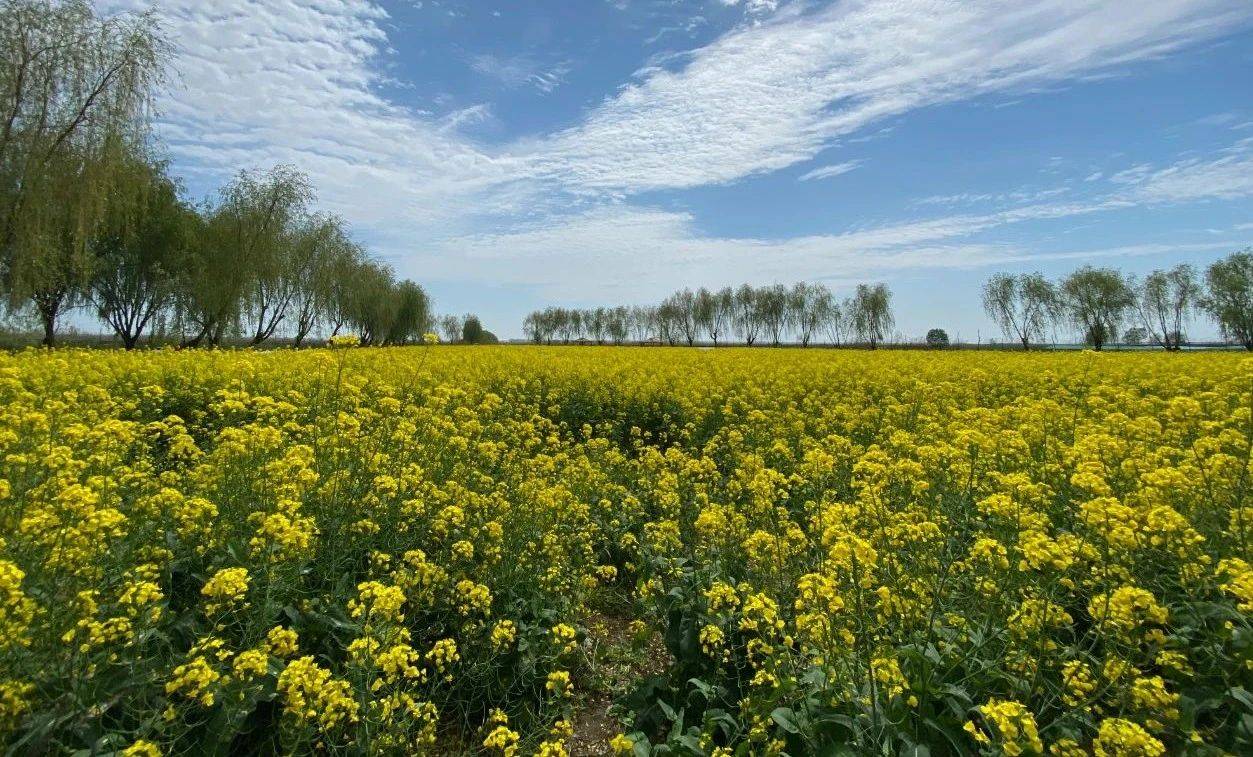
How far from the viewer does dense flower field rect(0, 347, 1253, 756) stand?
7.68ft

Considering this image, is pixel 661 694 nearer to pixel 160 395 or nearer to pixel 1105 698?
pixel 1105 698

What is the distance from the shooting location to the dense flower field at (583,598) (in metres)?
2.34

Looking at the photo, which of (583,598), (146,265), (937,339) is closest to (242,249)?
(146,265)

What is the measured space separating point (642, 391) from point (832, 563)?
28.1 feet

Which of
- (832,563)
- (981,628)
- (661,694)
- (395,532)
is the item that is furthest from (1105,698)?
(395,532)

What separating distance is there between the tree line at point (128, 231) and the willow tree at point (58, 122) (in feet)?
0.09

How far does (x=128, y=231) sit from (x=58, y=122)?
5.77 meters

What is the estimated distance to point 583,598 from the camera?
4.41 metres

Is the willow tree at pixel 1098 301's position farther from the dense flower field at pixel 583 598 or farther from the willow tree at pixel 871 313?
the dense flower field at pixel 583 598

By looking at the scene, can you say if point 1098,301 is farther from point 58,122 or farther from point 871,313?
point 58,122

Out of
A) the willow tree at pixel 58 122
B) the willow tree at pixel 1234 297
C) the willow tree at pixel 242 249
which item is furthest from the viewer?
the willow tree at pixel 1234 297

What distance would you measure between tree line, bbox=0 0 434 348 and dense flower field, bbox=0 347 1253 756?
42.6 feet

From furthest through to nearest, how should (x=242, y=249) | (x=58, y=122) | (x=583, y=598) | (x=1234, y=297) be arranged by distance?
(x=1234, y=297)
(x=242, y=249)
(x=58, y=122)
(x=583, y=598)

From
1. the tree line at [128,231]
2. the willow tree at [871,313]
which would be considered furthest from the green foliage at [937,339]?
the tree line at [128,231]
